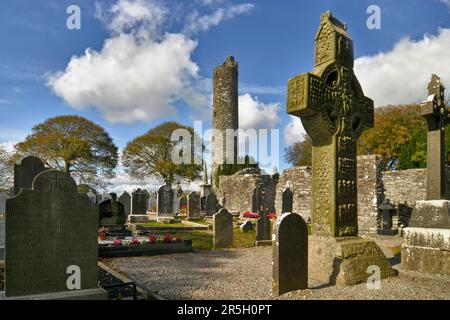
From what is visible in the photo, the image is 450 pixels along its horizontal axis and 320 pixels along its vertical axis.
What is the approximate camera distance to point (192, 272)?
7.30 metres

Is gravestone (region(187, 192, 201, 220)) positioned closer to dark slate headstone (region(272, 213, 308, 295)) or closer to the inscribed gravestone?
the inscribed gravestone

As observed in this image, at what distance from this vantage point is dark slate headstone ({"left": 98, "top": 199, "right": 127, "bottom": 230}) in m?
12.3

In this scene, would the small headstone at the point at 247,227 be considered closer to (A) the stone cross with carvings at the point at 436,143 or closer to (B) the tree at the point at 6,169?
(A) the stone cross with carvings at the point at 436,143

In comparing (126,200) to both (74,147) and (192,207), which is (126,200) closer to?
(192,207)

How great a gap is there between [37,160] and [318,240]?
7.50 metres

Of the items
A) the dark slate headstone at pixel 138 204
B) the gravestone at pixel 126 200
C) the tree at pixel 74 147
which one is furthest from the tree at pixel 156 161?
the dark slate headstone at pixel 138 204

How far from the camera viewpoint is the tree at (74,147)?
1145 inches

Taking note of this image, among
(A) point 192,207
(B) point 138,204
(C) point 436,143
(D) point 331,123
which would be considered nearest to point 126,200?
(B) point 138,204

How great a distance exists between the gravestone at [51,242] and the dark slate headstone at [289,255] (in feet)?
7.67

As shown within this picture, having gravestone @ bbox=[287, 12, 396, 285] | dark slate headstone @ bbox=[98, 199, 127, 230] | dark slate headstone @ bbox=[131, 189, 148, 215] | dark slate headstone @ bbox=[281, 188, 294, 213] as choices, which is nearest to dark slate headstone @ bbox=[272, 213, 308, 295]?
gravestone @ bbox=[287, 12, 396, 285]

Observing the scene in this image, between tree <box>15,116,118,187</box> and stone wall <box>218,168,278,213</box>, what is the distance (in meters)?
11.4

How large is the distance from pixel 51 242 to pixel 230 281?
3.22 m

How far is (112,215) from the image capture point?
12359 mm
